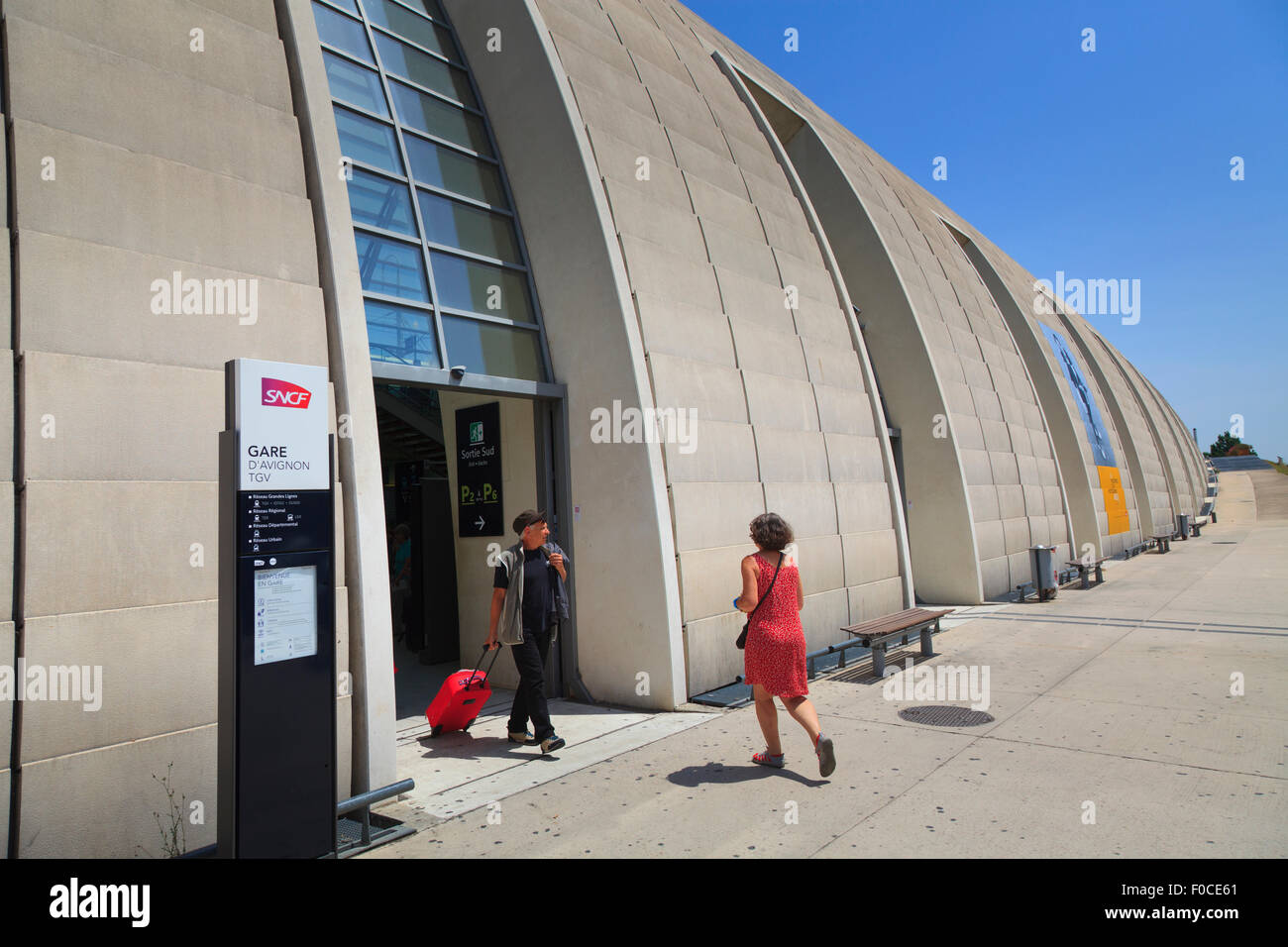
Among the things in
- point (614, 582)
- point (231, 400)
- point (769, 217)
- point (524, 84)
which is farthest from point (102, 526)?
point (769, 217)

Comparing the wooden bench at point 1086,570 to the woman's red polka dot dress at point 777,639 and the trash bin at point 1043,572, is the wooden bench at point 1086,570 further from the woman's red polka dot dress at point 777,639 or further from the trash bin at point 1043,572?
the woman's red polka dot dress at point 777,639

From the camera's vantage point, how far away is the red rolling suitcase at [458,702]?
6613 millimetres

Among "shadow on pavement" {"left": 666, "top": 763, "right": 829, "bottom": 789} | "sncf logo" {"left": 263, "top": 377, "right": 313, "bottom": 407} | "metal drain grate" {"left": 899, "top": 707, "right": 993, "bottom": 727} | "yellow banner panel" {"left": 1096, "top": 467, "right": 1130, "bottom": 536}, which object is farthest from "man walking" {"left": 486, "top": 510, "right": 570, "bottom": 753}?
"yellow banner panel" {"left": 1096, "top": 467, "right": 1130, "bottom": 536}

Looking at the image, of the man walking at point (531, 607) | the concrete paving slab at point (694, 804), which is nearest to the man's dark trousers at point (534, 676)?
the man walking at point (531, 607)

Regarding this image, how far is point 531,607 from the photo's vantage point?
608 centimetres

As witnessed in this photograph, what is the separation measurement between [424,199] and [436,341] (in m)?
1.61

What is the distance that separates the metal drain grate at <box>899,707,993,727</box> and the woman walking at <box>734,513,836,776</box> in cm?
176

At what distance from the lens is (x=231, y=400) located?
3914 millimetres

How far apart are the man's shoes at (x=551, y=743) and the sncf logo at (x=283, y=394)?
335cm

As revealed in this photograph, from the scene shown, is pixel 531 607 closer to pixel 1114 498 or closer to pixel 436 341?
pixel 436 341

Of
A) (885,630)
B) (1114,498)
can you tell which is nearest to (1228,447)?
(1114,498)

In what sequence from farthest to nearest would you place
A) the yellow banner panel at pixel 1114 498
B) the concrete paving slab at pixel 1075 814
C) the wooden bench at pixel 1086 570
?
the yellow banner panel at pixel 1114 498, the wooden bench at pixel 1086 570, the concrete paving slab at pixel 1075 814
